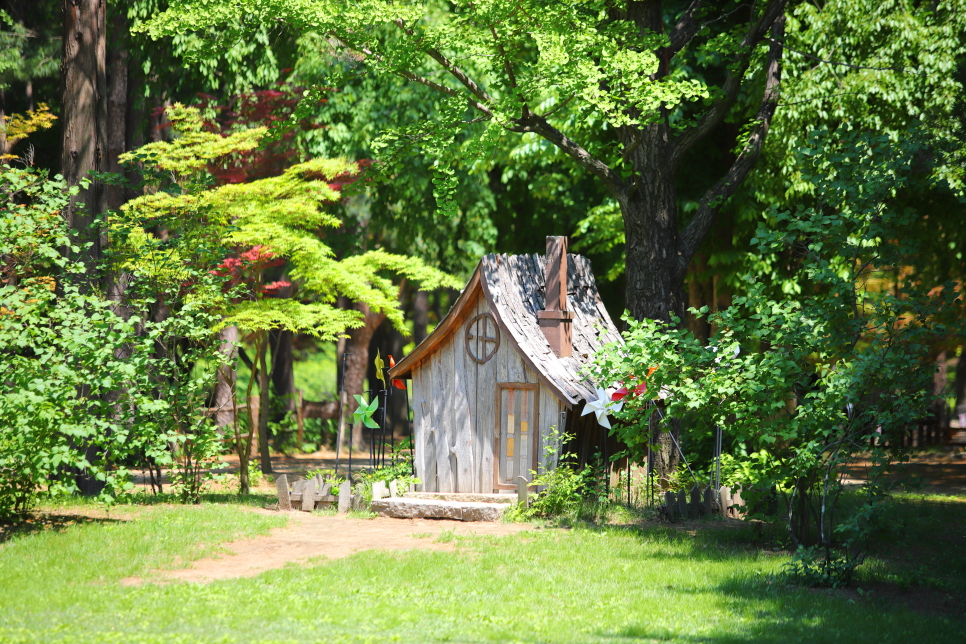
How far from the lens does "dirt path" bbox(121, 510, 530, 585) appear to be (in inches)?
395

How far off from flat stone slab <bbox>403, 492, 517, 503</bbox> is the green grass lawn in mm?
1957

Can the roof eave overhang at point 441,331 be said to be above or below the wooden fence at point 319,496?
above

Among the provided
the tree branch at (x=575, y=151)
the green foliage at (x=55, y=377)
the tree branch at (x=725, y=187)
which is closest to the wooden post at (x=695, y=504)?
the tree branch at (x=725, y=187)

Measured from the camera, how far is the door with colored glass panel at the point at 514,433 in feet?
46.8

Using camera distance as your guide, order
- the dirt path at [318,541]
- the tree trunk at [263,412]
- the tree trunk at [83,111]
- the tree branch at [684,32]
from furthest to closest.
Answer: the tree trunk at [263,412]
the tree branch at [684,32]
the tree trunk at [83,111]
the dirt path at [318,541]

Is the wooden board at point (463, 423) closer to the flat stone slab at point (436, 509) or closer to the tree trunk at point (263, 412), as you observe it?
the flat stone slab at point (436, 509)

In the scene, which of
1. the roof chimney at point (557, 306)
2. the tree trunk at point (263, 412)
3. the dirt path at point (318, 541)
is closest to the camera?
the dirt path at point (318, 541)

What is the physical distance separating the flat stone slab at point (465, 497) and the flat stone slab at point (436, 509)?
294 mm

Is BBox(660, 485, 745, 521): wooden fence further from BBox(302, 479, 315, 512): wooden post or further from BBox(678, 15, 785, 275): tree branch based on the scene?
BBox(302, 479, 315, 512): wooden post

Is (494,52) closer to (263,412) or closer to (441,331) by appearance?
(441,331)

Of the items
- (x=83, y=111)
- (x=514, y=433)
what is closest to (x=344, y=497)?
(x=514, y=433)

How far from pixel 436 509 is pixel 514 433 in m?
1.72

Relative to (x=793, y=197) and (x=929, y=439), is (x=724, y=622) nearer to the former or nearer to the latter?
(x=793, y=197)

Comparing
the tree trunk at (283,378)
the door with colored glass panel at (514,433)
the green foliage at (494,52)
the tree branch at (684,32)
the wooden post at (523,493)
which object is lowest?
the wooden post at (523,493)
